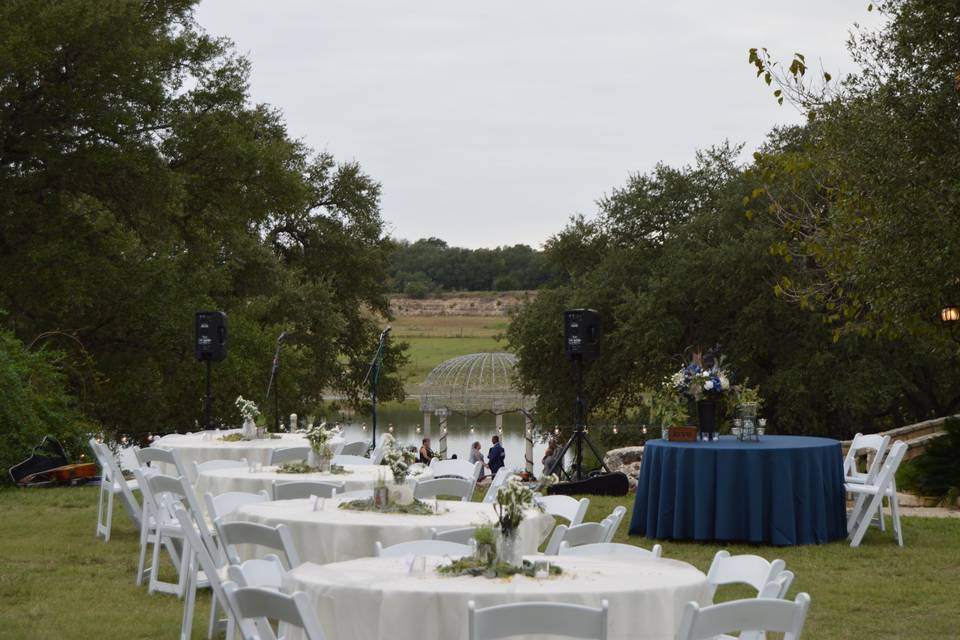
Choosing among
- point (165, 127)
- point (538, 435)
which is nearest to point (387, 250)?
point (538, 435)

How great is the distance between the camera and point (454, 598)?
447cm

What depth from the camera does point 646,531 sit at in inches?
424

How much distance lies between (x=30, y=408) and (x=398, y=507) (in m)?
10.6

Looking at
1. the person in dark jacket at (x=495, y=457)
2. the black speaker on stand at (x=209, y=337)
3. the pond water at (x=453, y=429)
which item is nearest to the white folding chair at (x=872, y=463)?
the black speaker on stand at (x=209, y=337)

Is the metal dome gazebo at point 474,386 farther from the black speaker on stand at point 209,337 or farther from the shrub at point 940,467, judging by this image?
the shrub at point 940,467

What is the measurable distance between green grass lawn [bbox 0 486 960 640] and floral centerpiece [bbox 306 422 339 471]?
148cm

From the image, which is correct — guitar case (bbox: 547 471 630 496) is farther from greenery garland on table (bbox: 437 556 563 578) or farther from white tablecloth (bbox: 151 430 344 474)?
greenery garland on table (bbox: 437 556 563 578)

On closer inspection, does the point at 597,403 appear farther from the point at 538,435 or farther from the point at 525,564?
the point at 525,564

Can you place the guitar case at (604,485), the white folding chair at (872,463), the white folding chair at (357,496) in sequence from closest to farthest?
1. the white folding chair at (357,496)
2. the white folding chair at (872,463)
3. the guitar case at (604,485)

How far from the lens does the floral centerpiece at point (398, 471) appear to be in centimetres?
684

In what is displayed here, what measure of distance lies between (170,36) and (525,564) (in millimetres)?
21134

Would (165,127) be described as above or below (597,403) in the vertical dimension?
above

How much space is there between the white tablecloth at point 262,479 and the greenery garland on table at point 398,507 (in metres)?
1.54

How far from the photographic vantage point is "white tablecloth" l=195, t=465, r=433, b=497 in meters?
8.84
